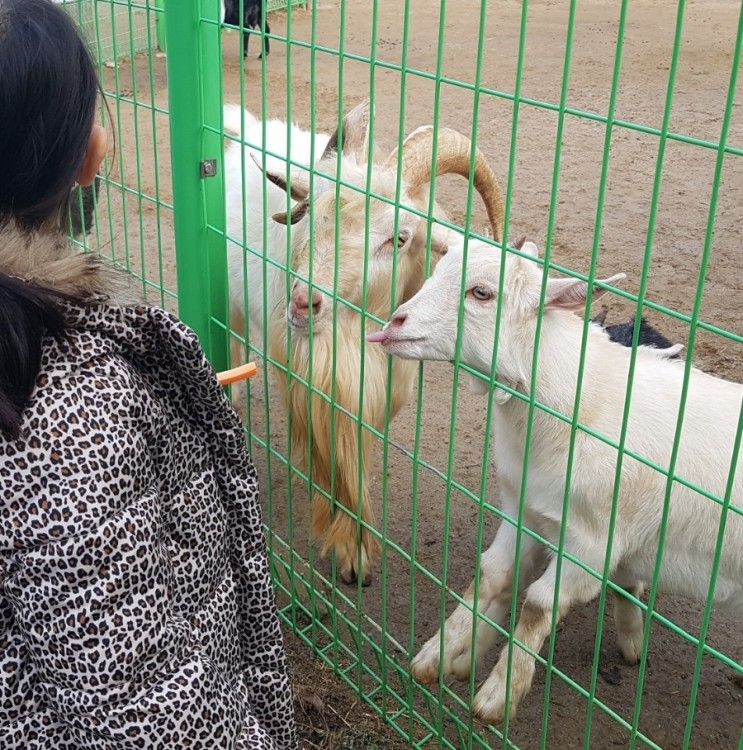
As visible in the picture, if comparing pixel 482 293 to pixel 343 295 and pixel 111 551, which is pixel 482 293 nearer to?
pixel 343 295

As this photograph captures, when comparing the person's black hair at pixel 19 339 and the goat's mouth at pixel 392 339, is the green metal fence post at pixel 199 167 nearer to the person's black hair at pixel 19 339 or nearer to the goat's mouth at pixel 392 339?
the goat's mouth at pixel 392 339

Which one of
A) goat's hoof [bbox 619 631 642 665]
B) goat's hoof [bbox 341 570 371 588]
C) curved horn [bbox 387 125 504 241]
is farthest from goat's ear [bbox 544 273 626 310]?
goat's hoof [bbox 341 570 371 588]

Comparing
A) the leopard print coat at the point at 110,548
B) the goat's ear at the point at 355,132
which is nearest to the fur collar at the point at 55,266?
the leopard print coat at the point at 110,548

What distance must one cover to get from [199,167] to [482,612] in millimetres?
1490

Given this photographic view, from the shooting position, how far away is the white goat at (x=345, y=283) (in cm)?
285

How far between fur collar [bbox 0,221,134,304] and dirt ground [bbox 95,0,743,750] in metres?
0.90

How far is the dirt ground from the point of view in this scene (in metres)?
2.88

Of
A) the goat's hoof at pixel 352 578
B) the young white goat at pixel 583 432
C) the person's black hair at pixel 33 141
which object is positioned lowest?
the goat's hoof at pixel 352 578

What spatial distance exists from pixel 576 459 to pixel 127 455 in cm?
132

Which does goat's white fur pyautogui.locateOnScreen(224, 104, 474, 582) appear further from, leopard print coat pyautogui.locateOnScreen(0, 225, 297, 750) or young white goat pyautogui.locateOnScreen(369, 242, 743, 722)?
leopard print coat pyautogui.locateOnScreen(0, 225, 297, 750)

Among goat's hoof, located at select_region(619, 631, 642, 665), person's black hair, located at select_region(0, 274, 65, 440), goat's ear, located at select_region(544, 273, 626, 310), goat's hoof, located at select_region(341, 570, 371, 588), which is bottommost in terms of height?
goat's hoof, located at select_region(341, 570, 371, 588)

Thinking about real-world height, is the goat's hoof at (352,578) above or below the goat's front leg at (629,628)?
below

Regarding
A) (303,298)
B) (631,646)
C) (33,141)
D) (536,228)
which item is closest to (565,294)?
(303,298)

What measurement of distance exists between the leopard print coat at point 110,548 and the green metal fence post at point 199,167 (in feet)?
4.70
